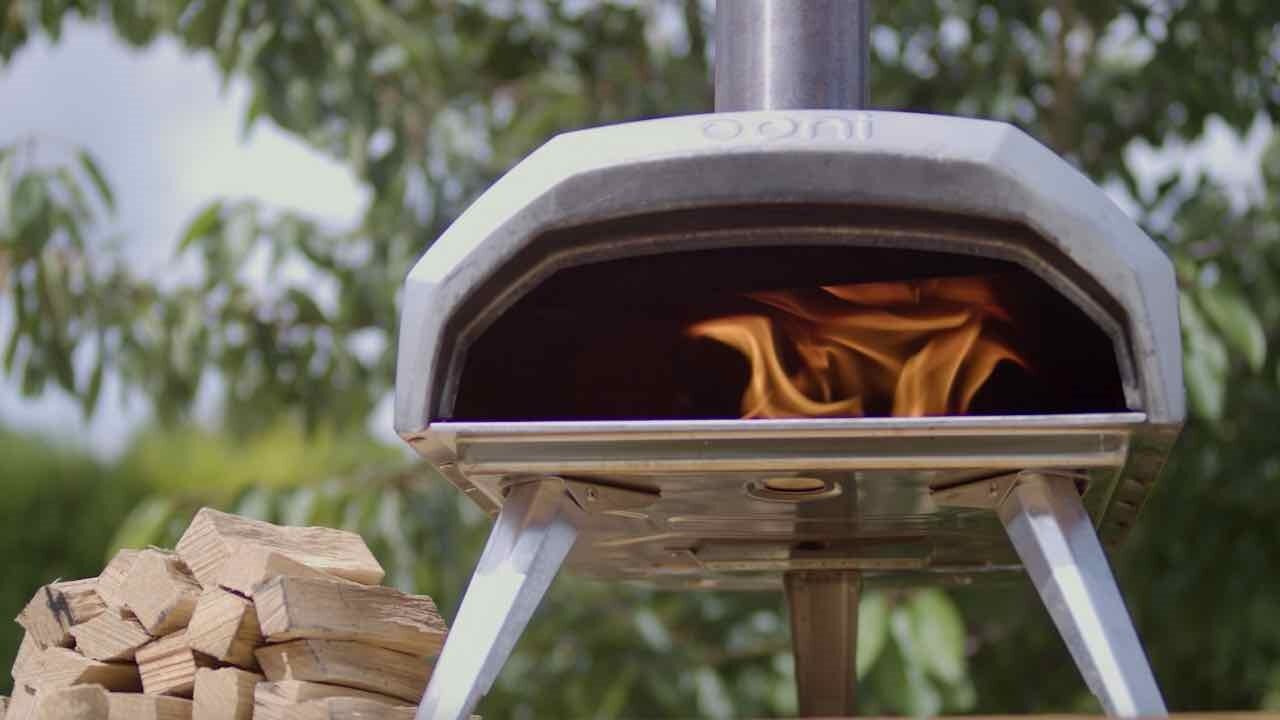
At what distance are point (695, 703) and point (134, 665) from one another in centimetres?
194

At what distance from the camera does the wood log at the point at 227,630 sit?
123 centimetres

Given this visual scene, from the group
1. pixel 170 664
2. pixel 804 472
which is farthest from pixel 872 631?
pixel 170 664

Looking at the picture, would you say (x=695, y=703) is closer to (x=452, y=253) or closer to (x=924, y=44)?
(x=924, y=44)

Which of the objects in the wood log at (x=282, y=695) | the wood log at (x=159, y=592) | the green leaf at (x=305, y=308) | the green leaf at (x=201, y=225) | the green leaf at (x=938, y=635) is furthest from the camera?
the green leaf at (x=305, y=308)

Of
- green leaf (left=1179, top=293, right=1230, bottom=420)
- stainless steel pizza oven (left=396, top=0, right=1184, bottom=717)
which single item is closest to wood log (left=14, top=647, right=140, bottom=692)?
stainless steel pizza oven (left=396, top=0, right=1184, bottom=717)

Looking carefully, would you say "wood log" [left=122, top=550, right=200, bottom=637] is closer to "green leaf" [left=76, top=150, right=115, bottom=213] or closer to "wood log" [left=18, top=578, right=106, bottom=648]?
"wood log" [left=18, top=578, right=106, bottom=648]

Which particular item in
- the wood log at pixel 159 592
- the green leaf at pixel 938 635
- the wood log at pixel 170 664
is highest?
the green leaf at pixel 938 635

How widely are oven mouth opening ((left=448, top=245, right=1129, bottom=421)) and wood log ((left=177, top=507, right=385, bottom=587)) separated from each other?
6.4 inches

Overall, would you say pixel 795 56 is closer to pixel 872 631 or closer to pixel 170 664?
pixel 170 664

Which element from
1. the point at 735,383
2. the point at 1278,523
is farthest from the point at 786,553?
the point at 1278,523

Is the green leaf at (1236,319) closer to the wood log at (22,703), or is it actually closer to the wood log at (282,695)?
the wood log at (282,695)

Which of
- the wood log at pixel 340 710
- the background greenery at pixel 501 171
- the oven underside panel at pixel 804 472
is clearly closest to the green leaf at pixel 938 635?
the background greenery at pixel 501 171

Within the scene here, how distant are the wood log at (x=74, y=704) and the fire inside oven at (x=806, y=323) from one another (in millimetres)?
387

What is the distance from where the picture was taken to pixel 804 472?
1212mm
